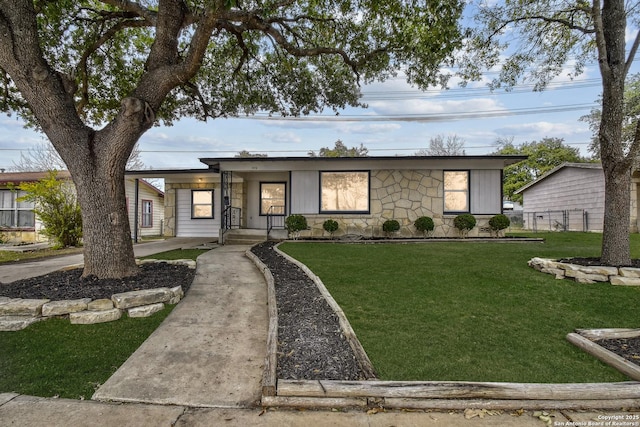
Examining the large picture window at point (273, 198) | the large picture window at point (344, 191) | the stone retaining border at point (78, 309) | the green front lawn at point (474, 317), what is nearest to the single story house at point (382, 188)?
the large picture window at point (344, 191)

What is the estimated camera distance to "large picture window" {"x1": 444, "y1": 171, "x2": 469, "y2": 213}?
11242 mm

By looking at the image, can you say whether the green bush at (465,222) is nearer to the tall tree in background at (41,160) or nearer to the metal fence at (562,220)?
the metal fence at (562,220)

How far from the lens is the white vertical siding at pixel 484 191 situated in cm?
1109

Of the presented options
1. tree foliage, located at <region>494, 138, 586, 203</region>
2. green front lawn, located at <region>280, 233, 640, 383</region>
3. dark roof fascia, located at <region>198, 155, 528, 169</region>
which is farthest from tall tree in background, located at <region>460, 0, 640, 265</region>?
tree foliage, located at <region>494, 138, 586, 203</region>

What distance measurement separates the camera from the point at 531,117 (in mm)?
24750

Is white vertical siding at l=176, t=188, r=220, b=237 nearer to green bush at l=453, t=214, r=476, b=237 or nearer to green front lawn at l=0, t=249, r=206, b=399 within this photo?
green bush at l=453, t=214, r=476, b=237

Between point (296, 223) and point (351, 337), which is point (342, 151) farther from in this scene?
point (351, 337)

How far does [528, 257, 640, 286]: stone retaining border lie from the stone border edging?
3.31 metres

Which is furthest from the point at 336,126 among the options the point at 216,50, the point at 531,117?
the point at 216,50

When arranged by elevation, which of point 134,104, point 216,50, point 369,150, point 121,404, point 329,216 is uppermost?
point 369,150

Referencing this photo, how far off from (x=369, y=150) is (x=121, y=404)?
3439 centimetres

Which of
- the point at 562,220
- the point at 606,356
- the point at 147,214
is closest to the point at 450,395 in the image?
the point at 606,356

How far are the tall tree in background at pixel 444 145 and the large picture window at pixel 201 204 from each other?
23.6 metres

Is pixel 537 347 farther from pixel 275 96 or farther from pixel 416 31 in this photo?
pixel 275 96
